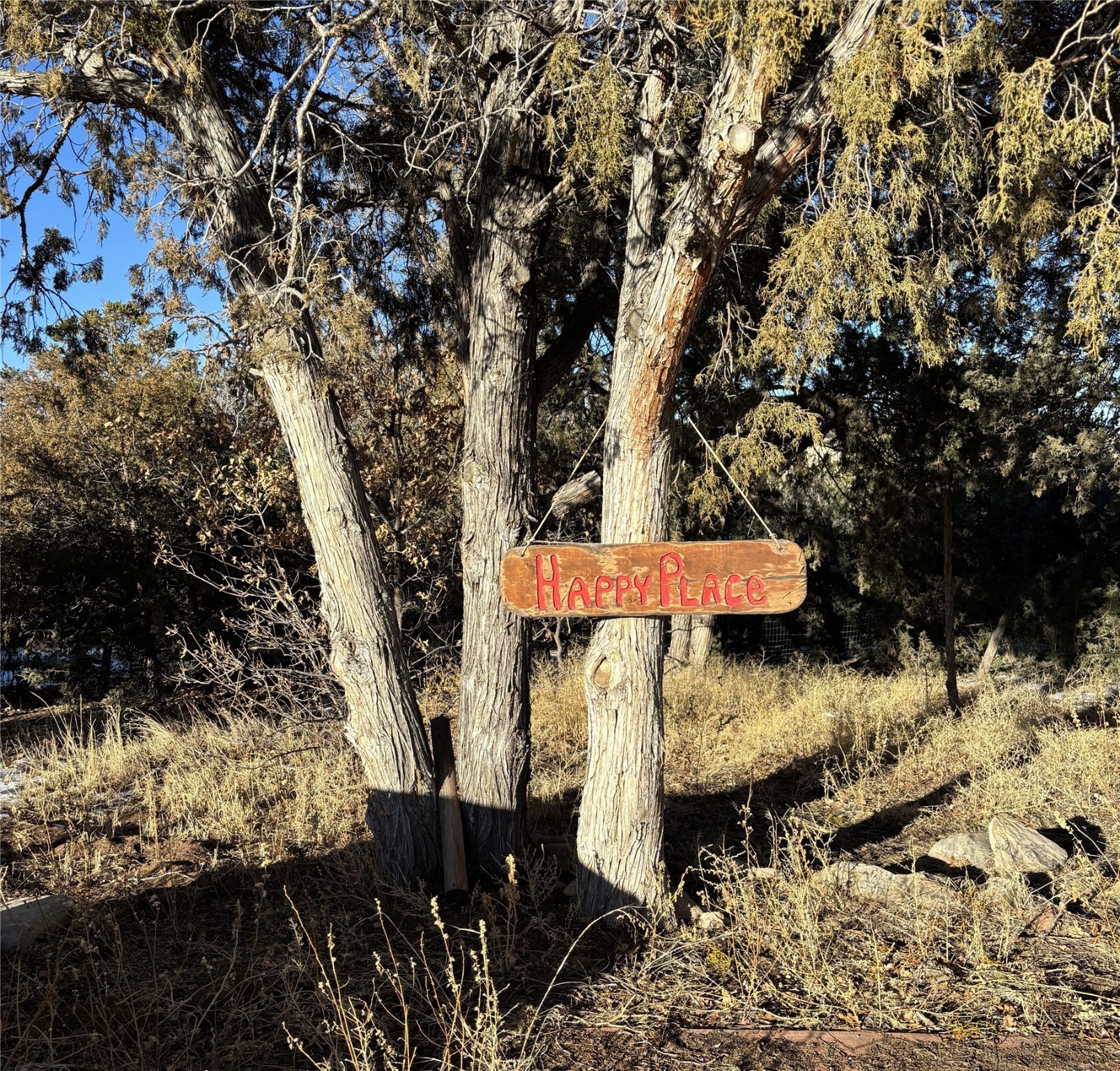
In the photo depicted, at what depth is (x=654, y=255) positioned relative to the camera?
12.6 feet

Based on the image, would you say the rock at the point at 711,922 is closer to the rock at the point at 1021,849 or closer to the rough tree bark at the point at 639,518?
the rough tree bark at the point at 639,518

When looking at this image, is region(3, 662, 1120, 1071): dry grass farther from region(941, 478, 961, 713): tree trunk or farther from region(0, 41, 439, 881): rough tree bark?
region(941, 478, 961, 713): tree trunk

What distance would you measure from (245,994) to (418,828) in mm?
1261

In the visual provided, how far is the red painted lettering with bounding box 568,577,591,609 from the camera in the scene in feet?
11.3

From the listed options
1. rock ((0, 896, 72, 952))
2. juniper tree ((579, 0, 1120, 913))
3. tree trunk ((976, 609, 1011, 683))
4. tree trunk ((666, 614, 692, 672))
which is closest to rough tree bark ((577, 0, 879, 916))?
juniper tree ((579, 0, 1120, 913))

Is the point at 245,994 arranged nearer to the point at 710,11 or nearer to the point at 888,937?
the point at 888,937

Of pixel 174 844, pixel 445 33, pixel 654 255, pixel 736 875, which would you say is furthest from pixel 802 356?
pixel 174 844

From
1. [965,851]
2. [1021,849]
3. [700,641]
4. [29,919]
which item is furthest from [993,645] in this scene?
[29,919]

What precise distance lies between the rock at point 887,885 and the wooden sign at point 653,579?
1.40 meters

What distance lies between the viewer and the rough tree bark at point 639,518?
379cm

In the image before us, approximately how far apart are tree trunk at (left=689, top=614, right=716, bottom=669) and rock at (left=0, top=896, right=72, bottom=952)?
7388mm

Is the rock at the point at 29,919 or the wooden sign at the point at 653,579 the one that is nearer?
the wooden sign at the point at 653,579

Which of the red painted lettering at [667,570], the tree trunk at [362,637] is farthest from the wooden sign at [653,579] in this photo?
the tree trunk at [362,637]

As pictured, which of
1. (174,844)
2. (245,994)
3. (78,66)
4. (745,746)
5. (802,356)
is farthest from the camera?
(745,746)
